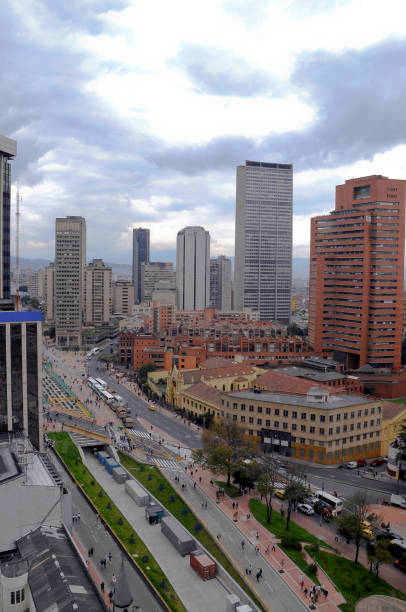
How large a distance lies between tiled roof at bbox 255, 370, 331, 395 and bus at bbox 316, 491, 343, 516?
19649mm

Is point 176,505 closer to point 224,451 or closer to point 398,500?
point 224,451

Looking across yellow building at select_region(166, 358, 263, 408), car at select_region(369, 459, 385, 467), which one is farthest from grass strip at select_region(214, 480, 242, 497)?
yellow building at select_region(166, 358, 263, 408)

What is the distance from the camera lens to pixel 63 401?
86.9 meters

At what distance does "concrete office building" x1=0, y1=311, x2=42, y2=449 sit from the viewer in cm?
5231

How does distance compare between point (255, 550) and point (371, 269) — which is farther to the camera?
point (371, 269)

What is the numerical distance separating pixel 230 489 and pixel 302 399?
18.7 m

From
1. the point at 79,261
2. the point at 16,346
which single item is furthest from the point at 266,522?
the point at 79,261

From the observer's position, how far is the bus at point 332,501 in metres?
49.4

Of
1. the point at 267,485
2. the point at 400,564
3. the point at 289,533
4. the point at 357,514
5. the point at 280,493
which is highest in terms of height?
the point at 267,485

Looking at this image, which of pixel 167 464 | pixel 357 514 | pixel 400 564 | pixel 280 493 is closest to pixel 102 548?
pixel 167 464

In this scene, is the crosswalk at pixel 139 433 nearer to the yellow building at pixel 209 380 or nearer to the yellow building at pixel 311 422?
the yellow building at pixel 311 422

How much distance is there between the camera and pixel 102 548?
43.0m

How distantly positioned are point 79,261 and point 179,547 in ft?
506

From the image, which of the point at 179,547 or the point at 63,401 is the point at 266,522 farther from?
the point at 63,401
